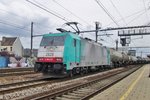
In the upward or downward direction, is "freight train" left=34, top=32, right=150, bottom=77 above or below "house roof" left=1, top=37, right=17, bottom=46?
below

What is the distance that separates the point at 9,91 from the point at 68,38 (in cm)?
827

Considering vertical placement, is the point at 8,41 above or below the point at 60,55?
above

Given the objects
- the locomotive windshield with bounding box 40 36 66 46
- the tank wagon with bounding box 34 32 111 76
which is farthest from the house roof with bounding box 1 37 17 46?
the locomotive windshield with bounding box 40 36 66 46

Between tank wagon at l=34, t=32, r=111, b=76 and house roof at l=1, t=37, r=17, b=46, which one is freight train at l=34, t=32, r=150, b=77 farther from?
house roof at l=1, t=37, r=17, b=46

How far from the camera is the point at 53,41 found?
2059 centimetres

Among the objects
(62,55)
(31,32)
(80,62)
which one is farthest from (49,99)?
(31,32)

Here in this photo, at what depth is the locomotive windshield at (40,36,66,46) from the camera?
66.1 feet

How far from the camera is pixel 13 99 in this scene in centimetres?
1084

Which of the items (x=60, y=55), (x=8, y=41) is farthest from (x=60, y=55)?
(x=8, y=41)

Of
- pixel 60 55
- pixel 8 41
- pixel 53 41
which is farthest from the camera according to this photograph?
pixel 8 41

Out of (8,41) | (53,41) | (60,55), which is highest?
(8,41)

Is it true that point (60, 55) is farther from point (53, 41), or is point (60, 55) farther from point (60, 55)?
point (53, 41)

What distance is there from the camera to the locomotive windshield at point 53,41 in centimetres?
2014

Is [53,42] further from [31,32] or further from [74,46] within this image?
[31,32]
